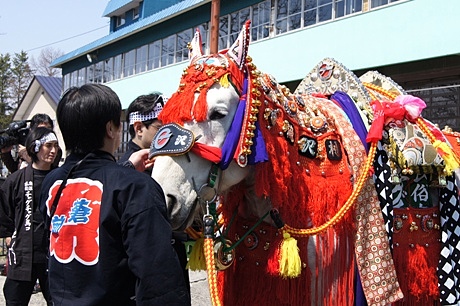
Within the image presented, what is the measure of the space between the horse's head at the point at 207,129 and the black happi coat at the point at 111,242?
0.50 meters

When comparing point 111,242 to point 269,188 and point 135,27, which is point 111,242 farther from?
point 135,27

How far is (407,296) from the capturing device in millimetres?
3148

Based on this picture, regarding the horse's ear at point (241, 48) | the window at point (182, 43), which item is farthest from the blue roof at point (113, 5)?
the horse's ear at point (241, 48)

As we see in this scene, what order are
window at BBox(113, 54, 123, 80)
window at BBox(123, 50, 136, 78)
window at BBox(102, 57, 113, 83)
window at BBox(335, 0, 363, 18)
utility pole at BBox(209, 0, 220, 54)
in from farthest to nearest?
window at BBox(102, 57, 113, 83) → window at BBox(113, 54, 123, 80) → window at BBox(123, 50, 136, 78) → window at BBox(335, 0, 363, 18) → utility pole at BBox(209, 0, 220, 54)

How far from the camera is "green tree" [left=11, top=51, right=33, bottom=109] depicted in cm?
4669

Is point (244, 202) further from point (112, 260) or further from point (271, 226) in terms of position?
point (112, 260)

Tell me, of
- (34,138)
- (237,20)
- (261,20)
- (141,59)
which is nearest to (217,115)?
(34,138)

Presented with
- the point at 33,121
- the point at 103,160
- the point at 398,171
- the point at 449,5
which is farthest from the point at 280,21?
the point at 103,160

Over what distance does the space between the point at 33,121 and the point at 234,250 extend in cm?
288

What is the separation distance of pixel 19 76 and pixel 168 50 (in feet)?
104

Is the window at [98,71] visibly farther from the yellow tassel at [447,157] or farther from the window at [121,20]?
the yellow tassel at [447,157]

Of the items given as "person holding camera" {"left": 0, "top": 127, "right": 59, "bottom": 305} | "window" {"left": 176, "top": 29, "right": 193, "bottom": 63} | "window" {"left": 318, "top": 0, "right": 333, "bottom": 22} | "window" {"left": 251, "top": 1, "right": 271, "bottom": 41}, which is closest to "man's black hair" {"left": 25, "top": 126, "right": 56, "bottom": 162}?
"person holding camera" {"left": 0, "top": 127, "right": 59, "bottom": 305}

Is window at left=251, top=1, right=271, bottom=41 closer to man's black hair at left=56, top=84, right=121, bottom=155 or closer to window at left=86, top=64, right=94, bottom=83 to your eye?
window at left=86, top=64, right=94, bottom=83

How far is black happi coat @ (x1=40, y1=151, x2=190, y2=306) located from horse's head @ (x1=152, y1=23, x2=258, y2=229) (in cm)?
50
